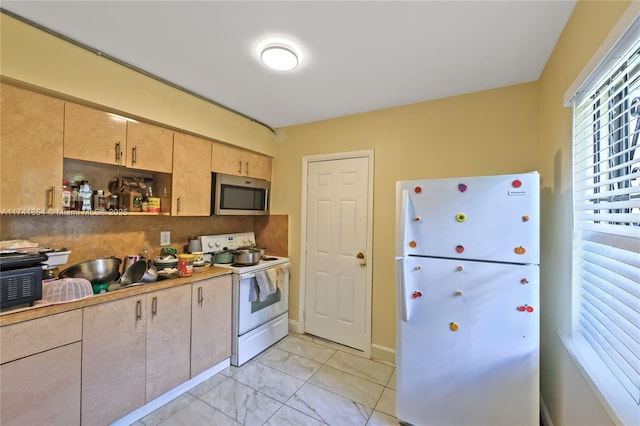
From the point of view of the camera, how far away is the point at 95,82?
1.74m

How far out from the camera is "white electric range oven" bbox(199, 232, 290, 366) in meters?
2.44

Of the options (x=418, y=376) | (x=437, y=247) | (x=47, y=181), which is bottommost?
(x=418, y=376)

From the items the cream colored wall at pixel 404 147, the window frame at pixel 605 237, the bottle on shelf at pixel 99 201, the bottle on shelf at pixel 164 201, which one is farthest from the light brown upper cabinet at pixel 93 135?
the window frame at pixel 605 237

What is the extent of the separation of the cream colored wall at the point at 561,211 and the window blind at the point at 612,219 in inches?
4.7

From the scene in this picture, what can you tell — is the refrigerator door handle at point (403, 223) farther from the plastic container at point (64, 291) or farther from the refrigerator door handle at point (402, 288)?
the plastic container at point (64, 291)

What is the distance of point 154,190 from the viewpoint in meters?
2.41

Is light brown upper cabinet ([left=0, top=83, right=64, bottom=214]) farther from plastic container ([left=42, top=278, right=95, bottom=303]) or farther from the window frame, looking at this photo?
the window frame

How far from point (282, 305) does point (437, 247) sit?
1.94 m

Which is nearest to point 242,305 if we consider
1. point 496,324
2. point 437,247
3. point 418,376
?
point 418,376

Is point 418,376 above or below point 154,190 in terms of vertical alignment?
below

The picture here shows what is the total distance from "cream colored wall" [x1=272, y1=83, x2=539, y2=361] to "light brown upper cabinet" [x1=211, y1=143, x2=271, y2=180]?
0.21 meters

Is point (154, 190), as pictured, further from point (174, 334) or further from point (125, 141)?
point (174, 334)

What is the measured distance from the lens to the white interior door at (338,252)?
2715 mm

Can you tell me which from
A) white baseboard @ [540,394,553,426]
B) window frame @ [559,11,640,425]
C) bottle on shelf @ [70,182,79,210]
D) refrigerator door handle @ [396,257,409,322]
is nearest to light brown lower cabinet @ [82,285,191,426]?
bottle on shelf @ [70,182,79,210]
